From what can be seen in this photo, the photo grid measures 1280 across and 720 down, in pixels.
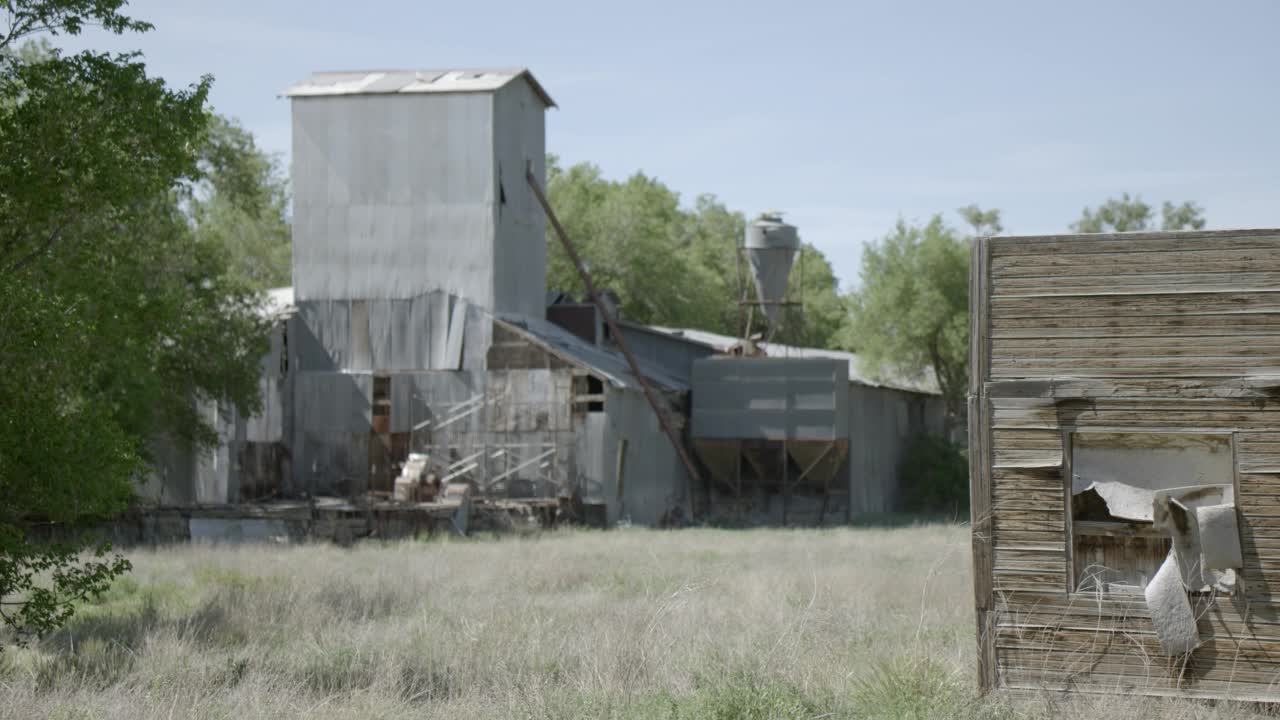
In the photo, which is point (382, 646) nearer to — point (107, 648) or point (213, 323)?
point (107, 648)

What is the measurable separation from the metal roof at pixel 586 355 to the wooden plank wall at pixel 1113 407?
21.0 meters

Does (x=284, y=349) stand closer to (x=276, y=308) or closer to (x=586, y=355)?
(x=276, y=308)

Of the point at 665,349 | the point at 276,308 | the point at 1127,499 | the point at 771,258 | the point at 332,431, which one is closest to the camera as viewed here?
the point at 1127,499

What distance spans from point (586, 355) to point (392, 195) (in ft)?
20.8

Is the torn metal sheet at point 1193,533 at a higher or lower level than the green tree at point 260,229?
lower

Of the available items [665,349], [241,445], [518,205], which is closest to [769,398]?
[665,349]

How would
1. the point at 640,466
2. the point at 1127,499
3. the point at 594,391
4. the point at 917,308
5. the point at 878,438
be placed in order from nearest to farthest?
the point at 1127,499 < the point at 594,391 < the point at 640,466 < the point at 878,438 < the point at 917,308

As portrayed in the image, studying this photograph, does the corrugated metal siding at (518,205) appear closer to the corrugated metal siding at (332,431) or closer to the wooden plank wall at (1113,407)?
the corrugated metal siding at (332,431)

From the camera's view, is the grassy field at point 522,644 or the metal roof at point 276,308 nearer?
the grassy field at point 522,644

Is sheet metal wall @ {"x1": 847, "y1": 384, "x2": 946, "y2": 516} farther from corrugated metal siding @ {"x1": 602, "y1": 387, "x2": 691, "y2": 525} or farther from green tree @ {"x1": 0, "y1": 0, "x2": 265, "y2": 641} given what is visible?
green tree @ {"x1": 0, "y1": 0, "x2": 265, "y2": 641}

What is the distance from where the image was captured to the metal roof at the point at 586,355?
31094mm

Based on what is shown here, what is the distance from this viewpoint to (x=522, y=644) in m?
12.8

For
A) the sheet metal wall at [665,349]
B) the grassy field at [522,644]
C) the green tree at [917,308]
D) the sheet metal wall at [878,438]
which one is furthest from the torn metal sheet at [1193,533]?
the green tree at [917,308]

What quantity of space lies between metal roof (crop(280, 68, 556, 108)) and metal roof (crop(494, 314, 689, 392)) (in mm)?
5946
